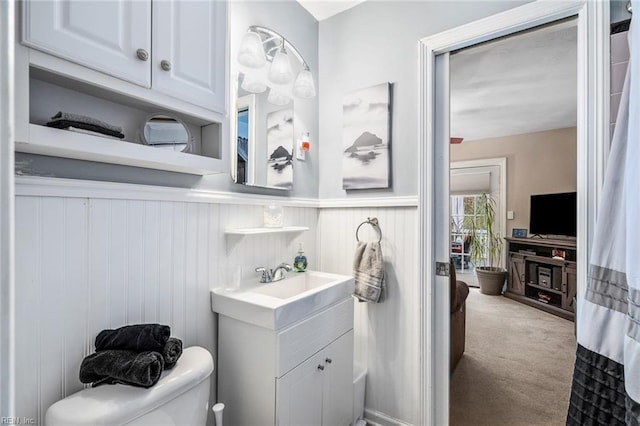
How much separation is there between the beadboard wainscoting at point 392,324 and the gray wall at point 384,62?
0.18 meters

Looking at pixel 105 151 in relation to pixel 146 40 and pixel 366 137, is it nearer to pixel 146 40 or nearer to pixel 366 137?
pixel 146 40

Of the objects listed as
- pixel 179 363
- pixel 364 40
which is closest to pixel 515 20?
pixel 364 40

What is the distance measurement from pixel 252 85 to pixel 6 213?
4.62 ft

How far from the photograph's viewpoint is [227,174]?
1428mm

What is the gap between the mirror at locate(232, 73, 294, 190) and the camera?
150 centimetres

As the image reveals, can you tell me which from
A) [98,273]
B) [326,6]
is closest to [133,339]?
[98,273]

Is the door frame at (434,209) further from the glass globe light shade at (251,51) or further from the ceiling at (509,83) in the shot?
the glass globe light shade at (251,51)

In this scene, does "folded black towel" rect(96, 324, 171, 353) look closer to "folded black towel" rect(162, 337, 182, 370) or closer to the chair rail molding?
"folded black towel" rect(162, 337, 182, 370)

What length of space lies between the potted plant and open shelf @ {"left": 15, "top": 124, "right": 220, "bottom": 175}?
5.08ft

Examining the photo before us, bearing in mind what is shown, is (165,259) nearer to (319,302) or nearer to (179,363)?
(179,363)

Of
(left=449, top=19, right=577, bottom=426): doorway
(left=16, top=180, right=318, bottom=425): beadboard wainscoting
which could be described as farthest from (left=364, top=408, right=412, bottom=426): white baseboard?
(left=16, top=180, right=318, bottom=425): beadboard wainscoting

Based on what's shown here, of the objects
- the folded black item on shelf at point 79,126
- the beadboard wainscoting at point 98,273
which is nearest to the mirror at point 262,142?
the beadboard wainscoting at point 98,273

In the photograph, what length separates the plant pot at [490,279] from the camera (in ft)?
6.33

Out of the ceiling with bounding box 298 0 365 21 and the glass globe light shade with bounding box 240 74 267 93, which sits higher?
the ceiling with bounding box 298 0 365 21
